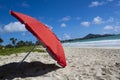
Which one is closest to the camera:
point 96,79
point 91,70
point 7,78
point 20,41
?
point 96,79

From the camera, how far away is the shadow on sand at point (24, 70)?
23.6ft

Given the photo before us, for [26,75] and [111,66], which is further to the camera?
[111,66]

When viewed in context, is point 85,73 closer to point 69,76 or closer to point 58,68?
point 69,76

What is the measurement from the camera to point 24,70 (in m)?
7.92

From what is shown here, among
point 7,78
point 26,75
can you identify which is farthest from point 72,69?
point 7,78

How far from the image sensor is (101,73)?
22.9 ft

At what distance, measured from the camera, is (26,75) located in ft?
23.5

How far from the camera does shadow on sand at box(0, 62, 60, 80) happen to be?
721 centimetres

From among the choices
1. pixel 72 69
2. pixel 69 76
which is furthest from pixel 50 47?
pixel 72 69

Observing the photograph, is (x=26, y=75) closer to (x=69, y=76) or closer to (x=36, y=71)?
(x=36, y=71)

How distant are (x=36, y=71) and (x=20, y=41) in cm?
10452

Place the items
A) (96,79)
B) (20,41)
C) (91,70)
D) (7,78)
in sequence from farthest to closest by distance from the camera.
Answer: (20,41) → (91,70) → (7,78) → (96,79)

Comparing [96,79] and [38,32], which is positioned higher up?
[38,32]

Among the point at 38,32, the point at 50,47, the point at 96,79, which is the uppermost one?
the point at 38,32
